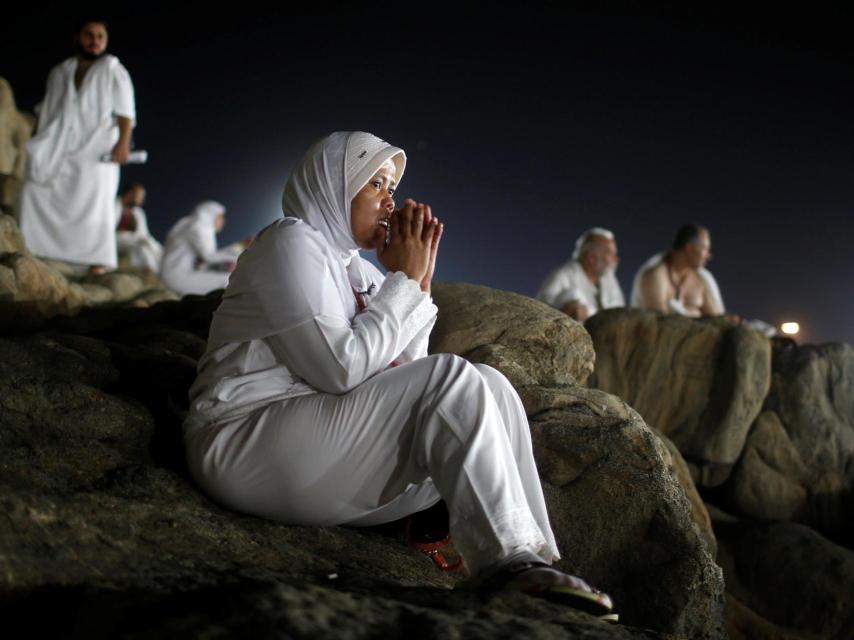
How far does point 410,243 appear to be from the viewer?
108 inches

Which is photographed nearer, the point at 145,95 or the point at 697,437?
the point at 697,437

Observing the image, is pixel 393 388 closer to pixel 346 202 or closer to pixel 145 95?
pixel 346 202

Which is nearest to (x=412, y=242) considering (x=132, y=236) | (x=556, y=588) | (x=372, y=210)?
(x=372, y=210)

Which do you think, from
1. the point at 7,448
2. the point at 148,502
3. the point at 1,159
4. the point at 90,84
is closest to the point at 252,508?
the point at 148,502

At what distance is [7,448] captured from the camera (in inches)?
98.8

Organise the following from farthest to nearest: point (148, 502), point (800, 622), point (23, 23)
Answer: point (23, 23), point (800, 622), point (148, 502)

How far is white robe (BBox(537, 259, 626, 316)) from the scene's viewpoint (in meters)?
9.02

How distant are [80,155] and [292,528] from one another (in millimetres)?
6689

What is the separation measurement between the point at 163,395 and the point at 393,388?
1241 mm

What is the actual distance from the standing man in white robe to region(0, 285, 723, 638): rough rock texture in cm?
Answer: 430

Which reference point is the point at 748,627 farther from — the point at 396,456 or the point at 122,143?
the point at 122,143

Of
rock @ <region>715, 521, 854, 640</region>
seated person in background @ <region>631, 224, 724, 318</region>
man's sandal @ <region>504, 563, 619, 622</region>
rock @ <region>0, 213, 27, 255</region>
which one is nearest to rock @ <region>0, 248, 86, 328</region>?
rock @ <region>0, 213, 27, 255</region>

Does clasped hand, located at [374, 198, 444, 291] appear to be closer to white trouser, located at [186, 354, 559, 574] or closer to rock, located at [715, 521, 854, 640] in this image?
white trouser, located at [186, 354, 559, 574]

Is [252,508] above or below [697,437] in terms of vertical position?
above
